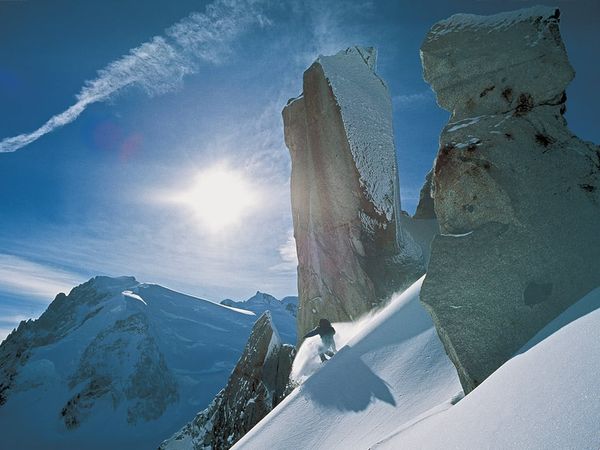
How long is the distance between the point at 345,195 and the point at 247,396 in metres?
10.8

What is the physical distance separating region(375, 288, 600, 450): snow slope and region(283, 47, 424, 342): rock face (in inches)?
553

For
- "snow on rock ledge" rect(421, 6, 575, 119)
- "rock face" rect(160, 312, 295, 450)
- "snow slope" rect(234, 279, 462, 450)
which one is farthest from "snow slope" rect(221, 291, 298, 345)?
"snow on rock ledge" rect(421, 6, 575, 119)

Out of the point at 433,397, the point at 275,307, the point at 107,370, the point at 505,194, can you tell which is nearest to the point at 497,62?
the point at 505,194

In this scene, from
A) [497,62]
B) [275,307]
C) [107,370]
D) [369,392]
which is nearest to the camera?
[497,62]

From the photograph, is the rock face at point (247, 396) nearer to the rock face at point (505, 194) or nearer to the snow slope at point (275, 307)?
the rock face at point (505, 194)

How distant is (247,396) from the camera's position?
16.0 metres

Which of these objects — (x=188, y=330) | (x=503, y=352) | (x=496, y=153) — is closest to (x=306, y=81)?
(x=496, y=153)

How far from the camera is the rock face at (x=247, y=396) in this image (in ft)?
49.8

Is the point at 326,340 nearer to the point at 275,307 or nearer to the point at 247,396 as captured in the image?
the point at 247,396

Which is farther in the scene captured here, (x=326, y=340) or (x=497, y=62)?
(x=326, y=340)

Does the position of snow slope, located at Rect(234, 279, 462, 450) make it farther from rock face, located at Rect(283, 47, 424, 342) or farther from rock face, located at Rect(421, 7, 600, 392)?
rock face, located at Rect(283, 47, 424, 342)

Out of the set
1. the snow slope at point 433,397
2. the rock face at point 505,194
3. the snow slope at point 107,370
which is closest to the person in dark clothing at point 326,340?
the snow slope at point 433,397

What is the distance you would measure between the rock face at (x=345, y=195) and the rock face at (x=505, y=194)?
12172mm

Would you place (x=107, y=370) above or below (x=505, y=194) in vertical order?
above
